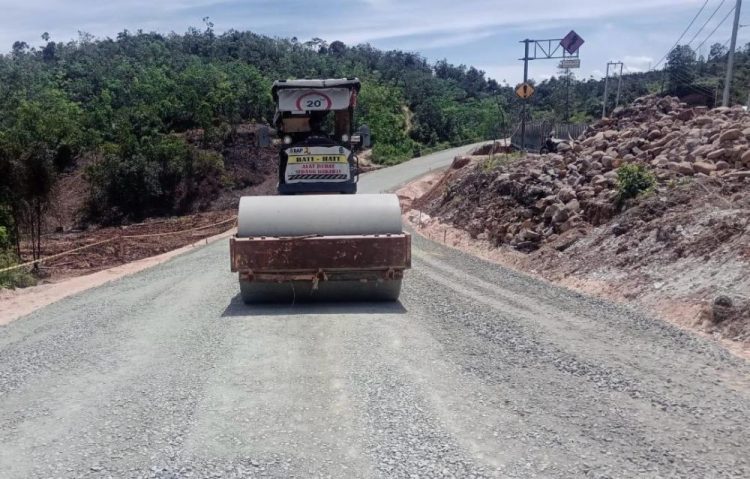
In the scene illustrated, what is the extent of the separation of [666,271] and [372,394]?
671 centimetres

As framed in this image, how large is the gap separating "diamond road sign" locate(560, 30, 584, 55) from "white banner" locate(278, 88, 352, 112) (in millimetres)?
21066

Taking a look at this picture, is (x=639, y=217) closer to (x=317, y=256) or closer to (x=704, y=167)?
(x=704, y=167)

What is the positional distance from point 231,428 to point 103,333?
4.04 meters

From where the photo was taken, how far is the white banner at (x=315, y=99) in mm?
12016

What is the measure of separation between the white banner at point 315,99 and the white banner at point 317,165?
734mm

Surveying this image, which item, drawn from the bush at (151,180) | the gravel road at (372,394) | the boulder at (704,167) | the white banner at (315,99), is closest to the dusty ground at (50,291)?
the gravel road at (372,394)

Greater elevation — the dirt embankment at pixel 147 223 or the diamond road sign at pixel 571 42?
the diamond road sign at pixel 571 42

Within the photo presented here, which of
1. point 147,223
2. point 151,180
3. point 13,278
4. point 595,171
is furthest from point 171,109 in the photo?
point 595,171

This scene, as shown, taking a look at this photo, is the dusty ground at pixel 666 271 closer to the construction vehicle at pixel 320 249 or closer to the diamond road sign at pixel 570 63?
the construction vehicle at pixel 320 249

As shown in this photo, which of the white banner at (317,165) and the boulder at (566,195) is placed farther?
the boulder at (566,195)

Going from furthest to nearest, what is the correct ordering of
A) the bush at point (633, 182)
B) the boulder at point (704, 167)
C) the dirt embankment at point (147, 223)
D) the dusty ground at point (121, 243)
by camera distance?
the dirt embankment at point (147, 223) → the dusty ground at point (121, 243) → the bush at point (633, 182) → the boulder at point (704, 167)

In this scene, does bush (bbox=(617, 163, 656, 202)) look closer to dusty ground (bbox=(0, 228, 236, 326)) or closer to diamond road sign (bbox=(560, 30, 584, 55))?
dusty ground (bbox=(0, 228, 236, 326))

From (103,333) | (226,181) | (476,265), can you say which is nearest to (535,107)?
(226,181)

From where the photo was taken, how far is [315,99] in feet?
39.6
